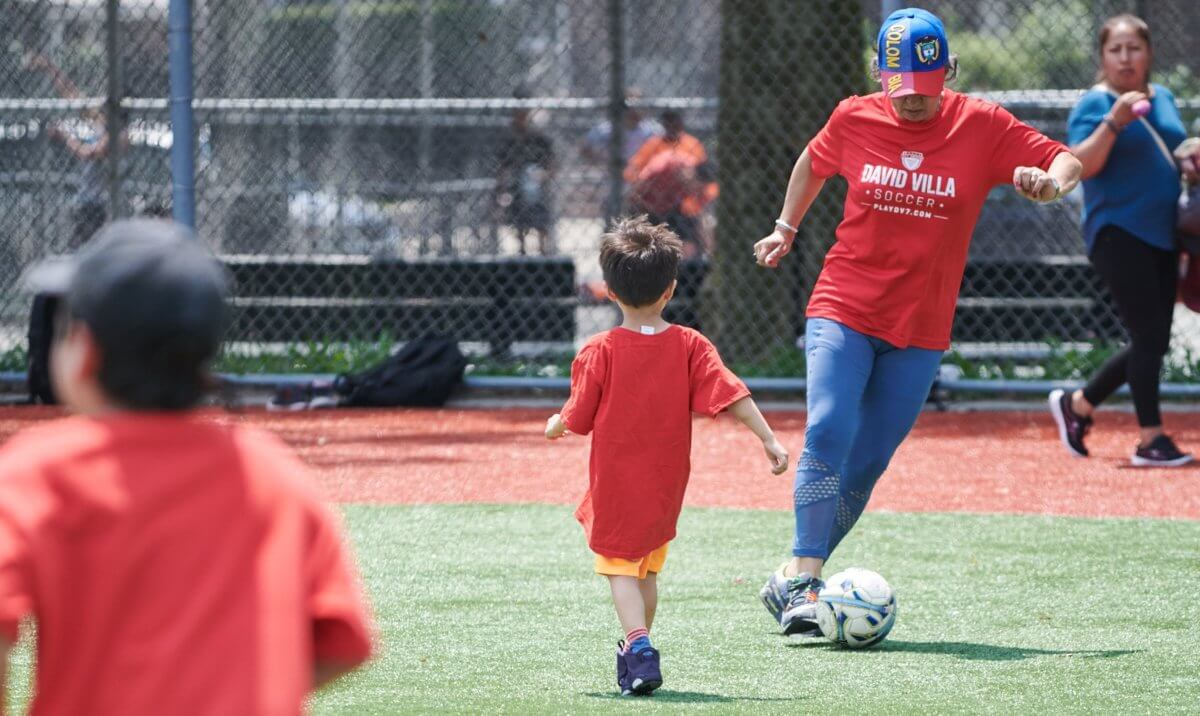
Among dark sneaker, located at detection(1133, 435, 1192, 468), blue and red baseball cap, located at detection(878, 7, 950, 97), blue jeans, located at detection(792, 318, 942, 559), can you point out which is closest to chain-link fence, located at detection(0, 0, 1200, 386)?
dark sneaker, located at detection(1133, 435, 1192, 468)

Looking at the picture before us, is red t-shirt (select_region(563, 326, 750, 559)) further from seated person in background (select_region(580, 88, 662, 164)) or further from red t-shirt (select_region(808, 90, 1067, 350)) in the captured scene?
seated person in background (select_region(580, 88, 662, 164))

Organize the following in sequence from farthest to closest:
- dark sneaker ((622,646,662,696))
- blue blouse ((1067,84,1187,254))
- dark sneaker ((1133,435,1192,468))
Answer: dark sneaker ((1133,435,1192,468))
blue blouse ((1067,84,1187,254))
dark sneaker ((622,646,662,696))

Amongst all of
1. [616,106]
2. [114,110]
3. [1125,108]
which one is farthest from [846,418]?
[114,110]

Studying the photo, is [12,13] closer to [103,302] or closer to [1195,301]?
[1195,301]

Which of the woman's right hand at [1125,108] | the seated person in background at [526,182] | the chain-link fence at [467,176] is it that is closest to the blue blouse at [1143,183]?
the woman's right hand at [1125,108]

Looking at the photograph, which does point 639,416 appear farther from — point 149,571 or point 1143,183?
point 1143,183

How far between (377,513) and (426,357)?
140 inches

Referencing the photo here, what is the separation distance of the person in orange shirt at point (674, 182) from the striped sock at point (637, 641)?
735cm

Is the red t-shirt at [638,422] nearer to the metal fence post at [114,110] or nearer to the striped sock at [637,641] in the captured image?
the striped sock at [637,641]

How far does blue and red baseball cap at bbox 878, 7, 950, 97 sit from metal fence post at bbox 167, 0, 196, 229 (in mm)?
4875

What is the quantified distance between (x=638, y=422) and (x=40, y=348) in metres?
6.92

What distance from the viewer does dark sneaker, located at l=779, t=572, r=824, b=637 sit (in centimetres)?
498

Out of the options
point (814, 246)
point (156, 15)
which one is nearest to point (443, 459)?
point (814, 246)

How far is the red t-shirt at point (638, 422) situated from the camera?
4.48 metres
